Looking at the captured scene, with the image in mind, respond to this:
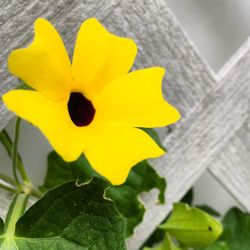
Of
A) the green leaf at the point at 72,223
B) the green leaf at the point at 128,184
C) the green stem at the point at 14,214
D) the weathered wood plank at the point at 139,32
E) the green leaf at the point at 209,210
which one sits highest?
the weathered wood plank at the point at 139,32

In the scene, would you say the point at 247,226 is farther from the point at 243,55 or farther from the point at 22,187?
the point at 22,187

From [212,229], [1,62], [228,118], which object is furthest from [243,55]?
[1,62]

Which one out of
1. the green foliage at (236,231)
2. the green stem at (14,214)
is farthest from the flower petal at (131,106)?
the green foliage at (236,231)

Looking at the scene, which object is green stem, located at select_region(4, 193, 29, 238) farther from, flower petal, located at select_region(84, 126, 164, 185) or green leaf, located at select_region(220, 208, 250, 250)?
green leaf, located at select_region(220, 208, 250, 250)

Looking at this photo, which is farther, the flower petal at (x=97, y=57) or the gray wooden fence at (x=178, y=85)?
the gray wooden fence at (x=178, y=85)

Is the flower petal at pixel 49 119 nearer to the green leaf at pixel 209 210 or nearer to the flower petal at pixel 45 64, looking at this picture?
the flower petal at pixel 45 64

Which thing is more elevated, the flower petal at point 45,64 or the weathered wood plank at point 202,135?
the flower petal at point 45,64
